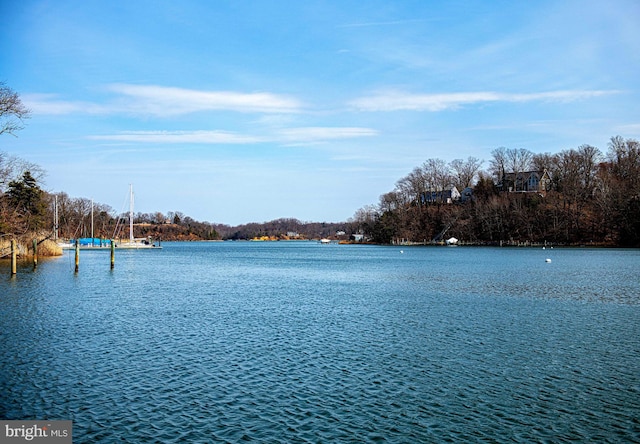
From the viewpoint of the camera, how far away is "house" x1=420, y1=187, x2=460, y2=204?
132 m

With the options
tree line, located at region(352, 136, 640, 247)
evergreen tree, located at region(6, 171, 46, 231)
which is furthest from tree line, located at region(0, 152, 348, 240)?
tree line, located at region(352, 136, 640, 247)

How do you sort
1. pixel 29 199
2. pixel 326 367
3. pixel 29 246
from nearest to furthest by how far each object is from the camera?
1. pixel 326 367
2. pixel 29 246
3. pixel 29 199

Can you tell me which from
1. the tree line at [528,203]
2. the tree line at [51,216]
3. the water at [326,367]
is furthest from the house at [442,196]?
the water at [326,367]

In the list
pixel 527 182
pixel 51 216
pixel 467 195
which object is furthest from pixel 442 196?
pixel 51 216

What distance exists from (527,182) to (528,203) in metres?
11.6

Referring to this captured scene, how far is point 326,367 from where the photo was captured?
13852 mm

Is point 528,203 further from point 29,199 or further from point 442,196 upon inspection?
point 29,199

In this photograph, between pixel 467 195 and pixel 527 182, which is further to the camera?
pixel 467 195

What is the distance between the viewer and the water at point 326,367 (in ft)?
32.1

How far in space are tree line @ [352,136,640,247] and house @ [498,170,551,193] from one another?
253 mm

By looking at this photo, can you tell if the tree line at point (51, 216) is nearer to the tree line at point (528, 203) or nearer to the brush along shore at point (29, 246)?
the brush along shore at point (29, 246)

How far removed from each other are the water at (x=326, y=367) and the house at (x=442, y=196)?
348ft

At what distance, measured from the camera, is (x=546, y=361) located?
14320 mm

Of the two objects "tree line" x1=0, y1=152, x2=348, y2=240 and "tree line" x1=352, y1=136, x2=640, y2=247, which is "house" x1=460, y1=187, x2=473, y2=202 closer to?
"tree line" x1=352, y1=136, x2=640, y2=247
